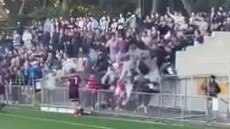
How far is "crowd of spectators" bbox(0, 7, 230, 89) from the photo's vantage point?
899 inches

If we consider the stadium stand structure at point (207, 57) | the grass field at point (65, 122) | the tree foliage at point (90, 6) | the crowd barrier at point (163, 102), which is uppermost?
the tree foliage at point (90, 6)

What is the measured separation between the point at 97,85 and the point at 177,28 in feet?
11.5

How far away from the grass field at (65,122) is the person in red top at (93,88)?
2.72 feet

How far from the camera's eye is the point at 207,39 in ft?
73.5

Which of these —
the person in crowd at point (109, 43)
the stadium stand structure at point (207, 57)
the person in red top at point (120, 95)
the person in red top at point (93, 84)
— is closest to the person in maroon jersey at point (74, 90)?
the person in red top at point (93, 84)

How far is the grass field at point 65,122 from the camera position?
19.0m

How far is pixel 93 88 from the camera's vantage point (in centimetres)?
2342

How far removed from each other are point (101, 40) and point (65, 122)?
6463 mm

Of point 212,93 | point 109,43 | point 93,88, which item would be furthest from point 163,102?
point 109,43

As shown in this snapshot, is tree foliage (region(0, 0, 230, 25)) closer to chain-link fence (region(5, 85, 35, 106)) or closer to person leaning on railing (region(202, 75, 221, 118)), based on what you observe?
person leaning on railing (region(202, 75, 221, 118))

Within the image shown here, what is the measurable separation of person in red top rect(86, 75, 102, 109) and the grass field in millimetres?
828

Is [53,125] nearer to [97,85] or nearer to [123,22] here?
[97,85]

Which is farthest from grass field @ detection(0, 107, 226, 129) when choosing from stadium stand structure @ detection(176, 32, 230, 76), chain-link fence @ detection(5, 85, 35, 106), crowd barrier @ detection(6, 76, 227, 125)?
stadium stand structure @ detection(176, 32, 230, 76)

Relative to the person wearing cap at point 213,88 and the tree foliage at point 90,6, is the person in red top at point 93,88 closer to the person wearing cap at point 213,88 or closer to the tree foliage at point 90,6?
the person wearing cap at point 213,88
